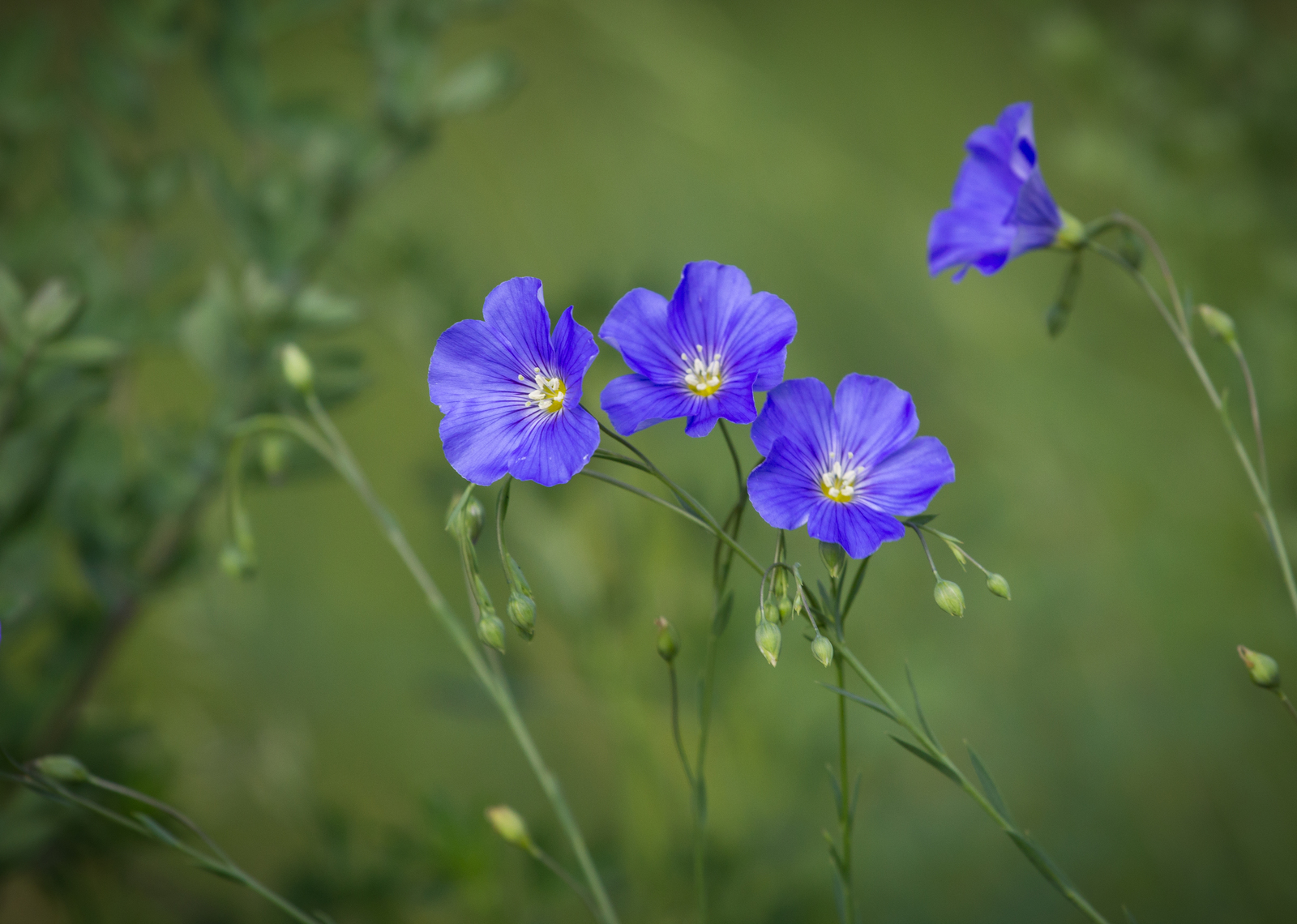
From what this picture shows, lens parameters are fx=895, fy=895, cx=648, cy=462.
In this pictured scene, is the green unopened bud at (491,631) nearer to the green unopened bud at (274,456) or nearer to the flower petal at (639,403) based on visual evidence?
the flower petal at (639,403)

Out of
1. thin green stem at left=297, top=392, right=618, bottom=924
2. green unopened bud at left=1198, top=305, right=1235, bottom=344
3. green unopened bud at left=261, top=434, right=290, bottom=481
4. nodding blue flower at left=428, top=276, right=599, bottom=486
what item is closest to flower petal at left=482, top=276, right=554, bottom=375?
nodding blue flower at left=428, top=276, right=599, bottom=486

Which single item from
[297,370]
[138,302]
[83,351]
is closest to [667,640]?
[297,370]

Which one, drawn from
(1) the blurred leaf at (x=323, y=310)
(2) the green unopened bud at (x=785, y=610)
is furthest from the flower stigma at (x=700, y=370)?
(1) the blurred leaf at (x=323, y=310)

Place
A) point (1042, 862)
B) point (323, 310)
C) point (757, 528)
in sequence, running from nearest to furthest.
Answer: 1. point (1042, 862)
2. point (323, 310)
3. point (757, 528)

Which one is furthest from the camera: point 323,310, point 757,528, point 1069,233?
point 757,528

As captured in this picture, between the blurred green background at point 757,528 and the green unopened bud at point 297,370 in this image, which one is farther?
the blurred green background at point 757,528

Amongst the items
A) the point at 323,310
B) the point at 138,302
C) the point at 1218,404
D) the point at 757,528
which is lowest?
the point at 757,528

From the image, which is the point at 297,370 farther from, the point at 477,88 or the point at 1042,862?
the point at 1042,862

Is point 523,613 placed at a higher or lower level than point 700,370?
lower
